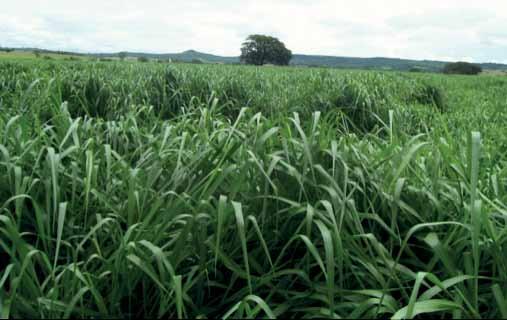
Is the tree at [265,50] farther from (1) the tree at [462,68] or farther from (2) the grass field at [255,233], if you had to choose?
(2) the grass field at [255,233]

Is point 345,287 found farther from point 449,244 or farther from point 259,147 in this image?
point 259,147

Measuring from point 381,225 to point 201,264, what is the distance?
67 centimetres

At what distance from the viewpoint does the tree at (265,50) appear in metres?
67.6

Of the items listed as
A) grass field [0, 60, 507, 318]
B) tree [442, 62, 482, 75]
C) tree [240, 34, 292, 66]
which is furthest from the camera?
tree [240, 34, 292, 66]

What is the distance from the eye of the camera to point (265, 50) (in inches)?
2702

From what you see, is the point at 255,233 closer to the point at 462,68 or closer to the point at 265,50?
the point at 462,68

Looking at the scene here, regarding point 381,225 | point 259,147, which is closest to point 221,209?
point 259,147

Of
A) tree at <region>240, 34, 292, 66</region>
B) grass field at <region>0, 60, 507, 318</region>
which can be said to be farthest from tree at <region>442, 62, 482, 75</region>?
grass field at <region>0, 60, 507, 318</region>

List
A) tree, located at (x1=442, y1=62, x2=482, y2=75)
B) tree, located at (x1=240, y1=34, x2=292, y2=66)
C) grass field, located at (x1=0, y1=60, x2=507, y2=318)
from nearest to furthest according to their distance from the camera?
grass field, located at (x1=0, y1=60, x2=507, y2=318) < tree, located at (x1=442, y1=62, x2=482, y2=75) < tree, located at (x1=240, y1=34, x2=292, y2=66)

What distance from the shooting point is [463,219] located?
1.72 meters

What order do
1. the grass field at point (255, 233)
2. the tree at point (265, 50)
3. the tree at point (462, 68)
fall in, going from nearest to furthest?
the grass field at point (255, 233) → the tree at point (462, 68) → the tree at point (265, 50)

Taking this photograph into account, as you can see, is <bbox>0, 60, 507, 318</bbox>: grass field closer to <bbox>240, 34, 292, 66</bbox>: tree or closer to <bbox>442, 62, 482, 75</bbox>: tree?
<bbox>442, 62, 482, 75</bbox>: tree

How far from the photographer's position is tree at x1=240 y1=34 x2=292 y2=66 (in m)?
67.6

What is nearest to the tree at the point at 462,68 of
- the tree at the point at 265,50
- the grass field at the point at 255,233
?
the tree at the point at 265,50
